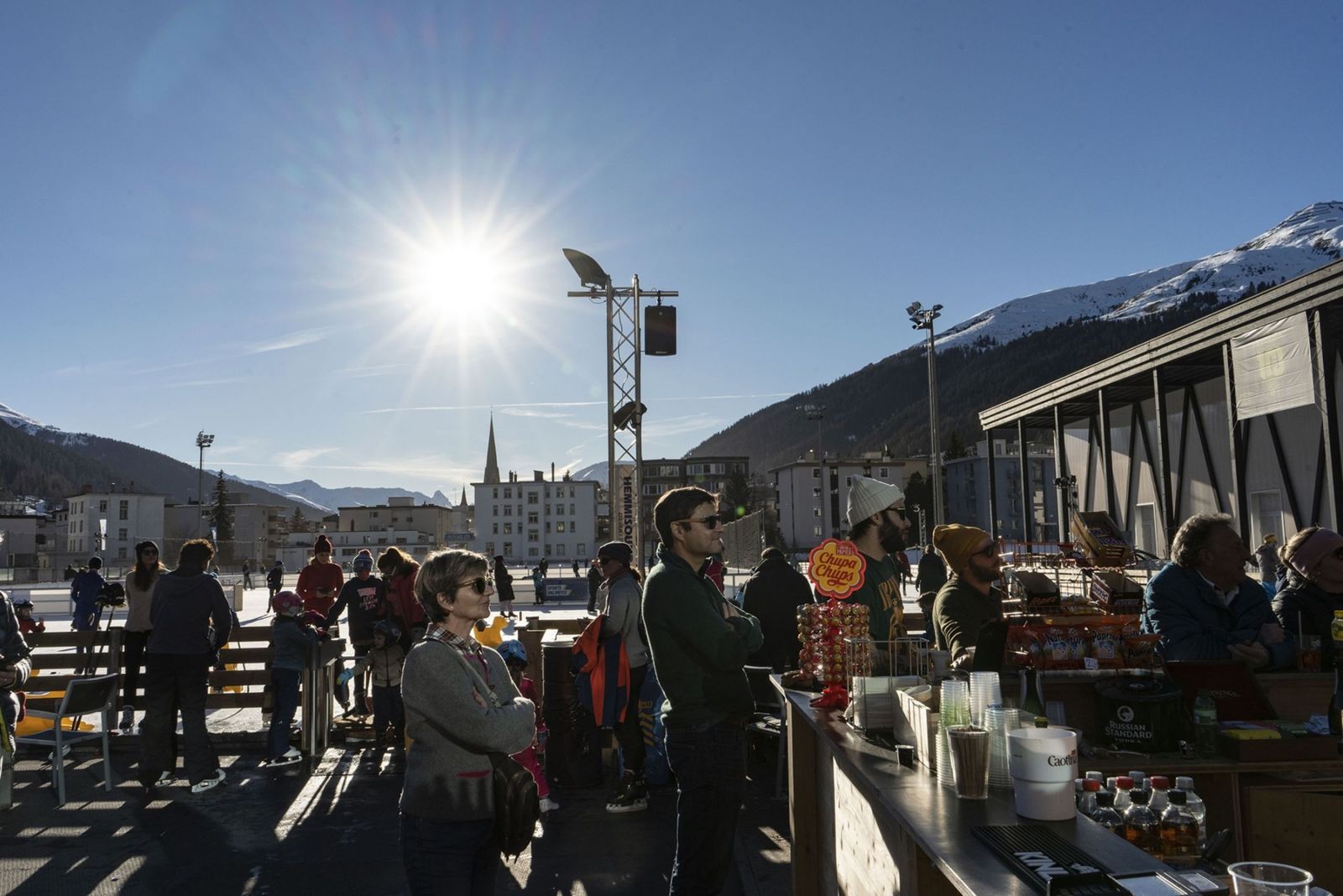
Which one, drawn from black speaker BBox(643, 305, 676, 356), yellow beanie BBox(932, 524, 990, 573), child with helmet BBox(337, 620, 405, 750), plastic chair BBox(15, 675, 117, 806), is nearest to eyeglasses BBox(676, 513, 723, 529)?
yellow beanie BBox(932, 524, 990, 573)

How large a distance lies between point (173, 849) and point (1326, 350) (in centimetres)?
2162

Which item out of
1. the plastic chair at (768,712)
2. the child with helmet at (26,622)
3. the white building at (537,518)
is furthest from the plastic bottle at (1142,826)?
the white building at (537,518)

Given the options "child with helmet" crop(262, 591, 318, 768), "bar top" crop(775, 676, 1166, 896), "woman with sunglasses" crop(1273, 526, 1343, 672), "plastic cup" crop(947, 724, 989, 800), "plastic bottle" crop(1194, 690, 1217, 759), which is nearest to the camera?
"bar top" crop(775, 676, 1166, 896)

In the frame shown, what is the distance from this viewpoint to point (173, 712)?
24.0 ft

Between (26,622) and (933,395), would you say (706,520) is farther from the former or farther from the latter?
(933,395)

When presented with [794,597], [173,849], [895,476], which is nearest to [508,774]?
[173,849]

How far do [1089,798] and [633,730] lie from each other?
178 inches

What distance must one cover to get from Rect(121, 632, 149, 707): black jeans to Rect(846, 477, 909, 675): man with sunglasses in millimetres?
7547

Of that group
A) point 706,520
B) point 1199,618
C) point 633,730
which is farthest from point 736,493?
point 706,520

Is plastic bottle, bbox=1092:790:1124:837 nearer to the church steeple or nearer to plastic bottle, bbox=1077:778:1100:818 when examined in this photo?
plastic bottle, bbox=1077:778:1100:818

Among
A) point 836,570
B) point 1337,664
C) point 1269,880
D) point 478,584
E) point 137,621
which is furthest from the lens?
point 137,621

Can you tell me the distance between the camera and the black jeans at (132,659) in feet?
29.8

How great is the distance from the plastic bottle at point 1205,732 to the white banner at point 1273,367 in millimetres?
16746

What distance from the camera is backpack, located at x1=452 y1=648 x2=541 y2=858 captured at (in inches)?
121
